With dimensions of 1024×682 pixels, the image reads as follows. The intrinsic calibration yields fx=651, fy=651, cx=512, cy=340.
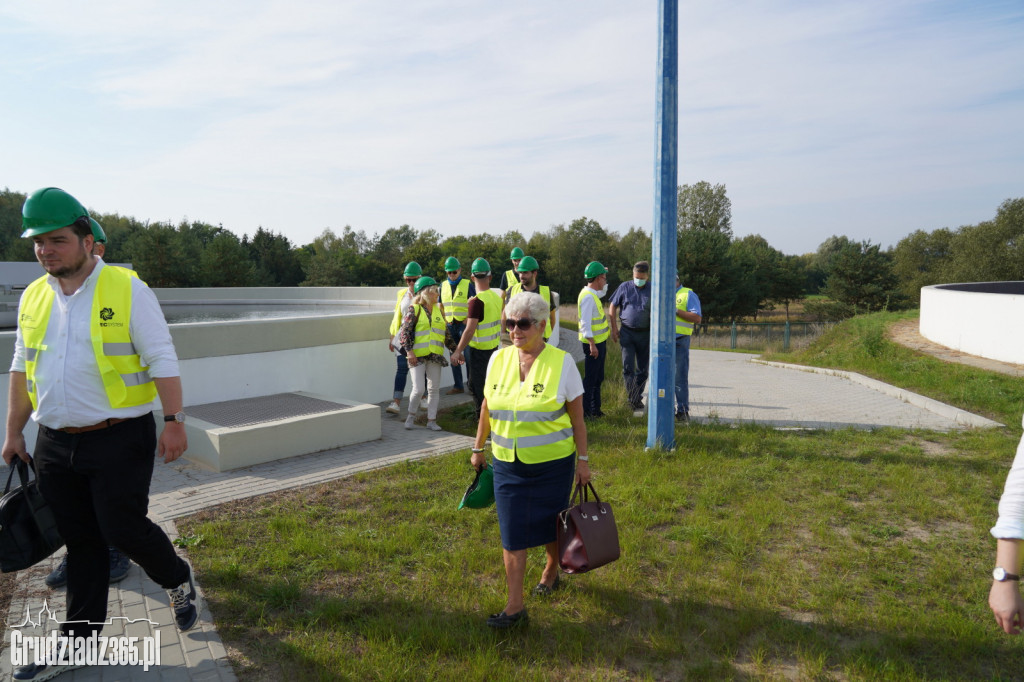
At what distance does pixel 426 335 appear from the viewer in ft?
26.6

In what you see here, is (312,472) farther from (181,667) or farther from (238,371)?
(181,667)

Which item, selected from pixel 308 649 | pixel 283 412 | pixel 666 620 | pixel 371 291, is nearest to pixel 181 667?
pixel 308 649

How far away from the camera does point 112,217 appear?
64188 millimetres

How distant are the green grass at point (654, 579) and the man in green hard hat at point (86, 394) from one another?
2.86 ft

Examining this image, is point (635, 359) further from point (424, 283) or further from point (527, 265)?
point (424, 283)

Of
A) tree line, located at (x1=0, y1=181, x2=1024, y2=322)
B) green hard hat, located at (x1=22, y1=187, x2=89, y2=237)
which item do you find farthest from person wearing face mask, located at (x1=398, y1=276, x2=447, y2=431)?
tree line, located at (x1=0, y1=181, x2=1024, y2=322)

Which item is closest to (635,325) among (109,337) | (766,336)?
(109,337)

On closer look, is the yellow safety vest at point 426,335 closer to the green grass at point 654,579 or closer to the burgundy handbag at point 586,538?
the green grass at point 654,579

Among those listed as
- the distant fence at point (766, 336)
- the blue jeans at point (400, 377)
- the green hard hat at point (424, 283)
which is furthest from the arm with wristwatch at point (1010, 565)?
the distant fence at point (766, 336)

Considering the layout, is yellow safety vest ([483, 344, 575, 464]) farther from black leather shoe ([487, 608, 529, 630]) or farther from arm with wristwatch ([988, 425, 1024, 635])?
arm with wristwatch ([988, 425, 1024, 635])

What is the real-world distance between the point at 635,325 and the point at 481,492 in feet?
16.3

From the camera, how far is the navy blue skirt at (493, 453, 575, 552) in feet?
11.1

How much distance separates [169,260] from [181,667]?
51769mm

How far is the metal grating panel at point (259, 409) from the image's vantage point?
6.97 metres
